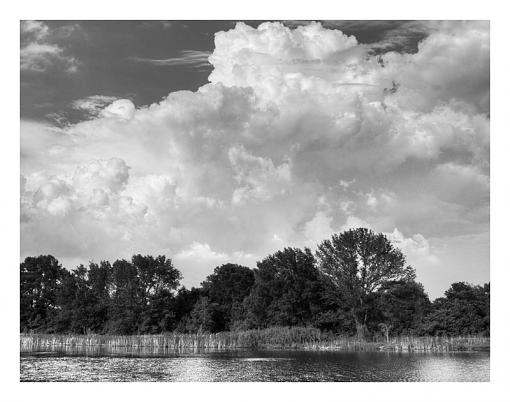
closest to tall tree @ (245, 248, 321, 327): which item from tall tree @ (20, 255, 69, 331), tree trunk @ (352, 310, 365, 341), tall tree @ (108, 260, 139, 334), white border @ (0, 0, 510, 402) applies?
tree trunk @ (352, 310, 365, 341)

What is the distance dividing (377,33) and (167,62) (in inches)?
743

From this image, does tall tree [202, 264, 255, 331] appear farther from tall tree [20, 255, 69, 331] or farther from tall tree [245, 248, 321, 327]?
tall tree [20, 255, 69, 331]

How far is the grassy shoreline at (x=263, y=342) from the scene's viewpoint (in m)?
59.0

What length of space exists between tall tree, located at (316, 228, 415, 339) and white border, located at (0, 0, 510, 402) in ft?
113

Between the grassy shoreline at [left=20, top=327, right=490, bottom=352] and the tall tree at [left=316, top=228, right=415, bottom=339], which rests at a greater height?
the tall tree at [left=316, top=228, right=415, bottom=339]

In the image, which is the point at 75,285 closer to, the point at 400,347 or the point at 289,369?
the point at 400,347

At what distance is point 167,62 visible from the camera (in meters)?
58.2

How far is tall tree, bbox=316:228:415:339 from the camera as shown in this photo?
73938 mm

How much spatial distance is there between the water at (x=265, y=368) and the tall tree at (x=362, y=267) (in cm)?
2246
